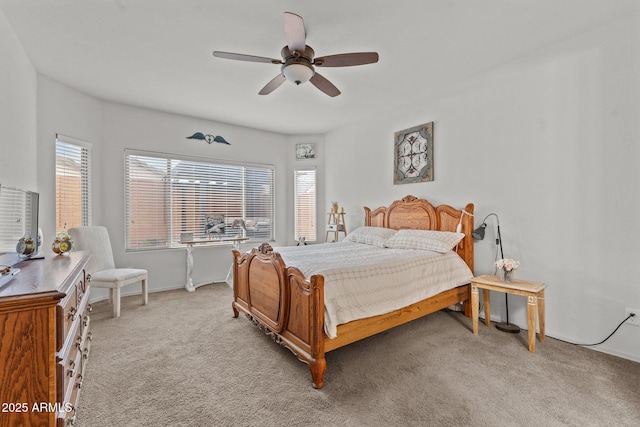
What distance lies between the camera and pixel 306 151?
18.7 feet

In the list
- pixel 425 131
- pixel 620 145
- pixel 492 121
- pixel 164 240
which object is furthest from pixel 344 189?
pixel 620 145

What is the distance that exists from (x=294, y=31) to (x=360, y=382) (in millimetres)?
2538

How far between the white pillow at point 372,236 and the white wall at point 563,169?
0.91 m

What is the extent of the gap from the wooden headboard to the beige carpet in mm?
980

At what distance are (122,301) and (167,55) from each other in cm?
321

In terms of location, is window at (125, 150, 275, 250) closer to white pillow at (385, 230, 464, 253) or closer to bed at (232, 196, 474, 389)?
bed at (232, 196, 474, 389)

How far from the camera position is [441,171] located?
3740 millimetres

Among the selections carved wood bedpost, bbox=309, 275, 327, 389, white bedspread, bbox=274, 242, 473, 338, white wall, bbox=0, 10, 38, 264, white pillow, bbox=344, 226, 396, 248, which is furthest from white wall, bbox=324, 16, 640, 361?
white wall, bbox=0, 10, 38, 264

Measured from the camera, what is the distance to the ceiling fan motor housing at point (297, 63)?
7.42 feet

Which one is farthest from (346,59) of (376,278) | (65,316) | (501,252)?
(501,252)

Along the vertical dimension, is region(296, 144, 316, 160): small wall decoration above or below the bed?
above

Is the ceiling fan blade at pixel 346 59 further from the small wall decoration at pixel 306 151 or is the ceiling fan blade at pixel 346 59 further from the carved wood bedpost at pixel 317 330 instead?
the small wall decoration at pixel 306 151

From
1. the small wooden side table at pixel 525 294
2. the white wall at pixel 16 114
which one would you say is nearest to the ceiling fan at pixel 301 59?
the white wall at pixel 16 114

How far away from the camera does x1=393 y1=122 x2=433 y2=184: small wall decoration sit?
3.86 meters
